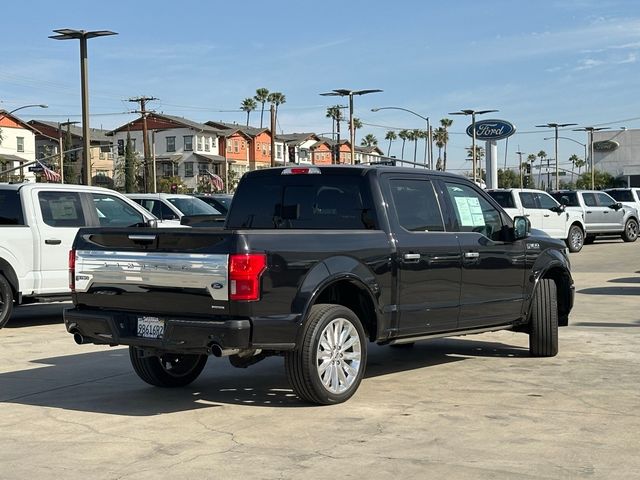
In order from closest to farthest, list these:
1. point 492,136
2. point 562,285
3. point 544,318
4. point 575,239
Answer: point 544,318
point 562,285
point 575,239
point 492,136

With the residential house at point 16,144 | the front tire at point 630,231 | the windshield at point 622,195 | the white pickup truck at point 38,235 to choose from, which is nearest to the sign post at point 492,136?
the windshield at point 622,195

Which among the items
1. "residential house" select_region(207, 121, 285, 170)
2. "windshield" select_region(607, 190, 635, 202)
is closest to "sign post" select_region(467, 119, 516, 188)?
"windshield" select_region(607, 190, 635, 202)

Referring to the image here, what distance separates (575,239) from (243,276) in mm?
23885

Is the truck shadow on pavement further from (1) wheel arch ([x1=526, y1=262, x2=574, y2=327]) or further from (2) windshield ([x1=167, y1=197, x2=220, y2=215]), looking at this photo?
(2) windshield ([x1=167, y1=197, x2=220, y2=215])

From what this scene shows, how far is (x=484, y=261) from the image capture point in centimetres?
898

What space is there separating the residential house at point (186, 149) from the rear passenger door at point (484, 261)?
91596mm

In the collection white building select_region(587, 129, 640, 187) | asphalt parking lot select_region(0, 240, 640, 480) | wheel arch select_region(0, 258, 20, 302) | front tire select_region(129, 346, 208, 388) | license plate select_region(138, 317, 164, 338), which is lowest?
asphalt parking lot select_region(0, 240, 640, 480)

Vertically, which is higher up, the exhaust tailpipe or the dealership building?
the dealership building

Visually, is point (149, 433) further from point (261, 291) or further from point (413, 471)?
point (413, 471)

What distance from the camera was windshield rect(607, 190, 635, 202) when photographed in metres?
37.1

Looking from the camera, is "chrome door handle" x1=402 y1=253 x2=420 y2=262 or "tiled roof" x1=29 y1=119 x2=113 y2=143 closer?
"chrome door handle" x1=402 y1=253 x2=420 y2=262

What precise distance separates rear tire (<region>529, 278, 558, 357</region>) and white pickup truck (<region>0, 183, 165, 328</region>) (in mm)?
6519

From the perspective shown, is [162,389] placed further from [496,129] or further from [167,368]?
[496,129]

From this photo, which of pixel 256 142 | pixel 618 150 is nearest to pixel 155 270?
pixel 618 150
